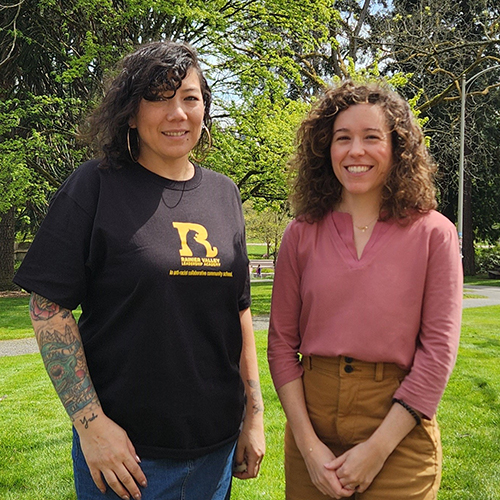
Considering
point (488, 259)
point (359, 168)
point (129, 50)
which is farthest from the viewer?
point (488, 259)

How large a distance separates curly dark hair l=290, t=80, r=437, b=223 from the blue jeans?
0.98 meters

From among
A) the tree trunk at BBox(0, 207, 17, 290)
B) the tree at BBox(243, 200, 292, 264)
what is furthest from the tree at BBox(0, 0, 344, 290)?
the tree at BBox(243, 200, 292, 264)

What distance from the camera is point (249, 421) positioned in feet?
7.02

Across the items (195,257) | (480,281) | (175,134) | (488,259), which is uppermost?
(175,134)

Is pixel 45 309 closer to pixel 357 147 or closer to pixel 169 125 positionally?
pixel 169 125

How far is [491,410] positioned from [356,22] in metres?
17.4

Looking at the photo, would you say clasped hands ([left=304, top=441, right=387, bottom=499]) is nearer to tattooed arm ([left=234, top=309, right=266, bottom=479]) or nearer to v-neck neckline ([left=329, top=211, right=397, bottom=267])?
tattooed arm ([left=234, top=309, right=266, bottom=479])

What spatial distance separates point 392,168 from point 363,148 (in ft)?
0.49

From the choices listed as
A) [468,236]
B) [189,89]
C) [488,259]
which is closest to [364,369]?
[189,89]

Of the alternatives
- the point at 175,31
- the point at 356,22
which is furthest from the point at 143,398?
the point at 356,22

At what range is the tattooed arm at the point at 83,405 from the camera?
5.68ft

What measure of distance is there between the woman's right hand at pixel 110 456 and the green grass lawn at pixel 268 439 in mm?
2215

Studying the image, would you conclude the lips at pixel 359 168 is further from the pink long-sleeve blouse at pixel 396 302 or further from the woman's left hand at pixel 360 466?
the woman's left hand at pixel 360 466

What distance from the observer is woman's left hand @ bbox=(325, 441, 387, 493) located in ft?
6.01
